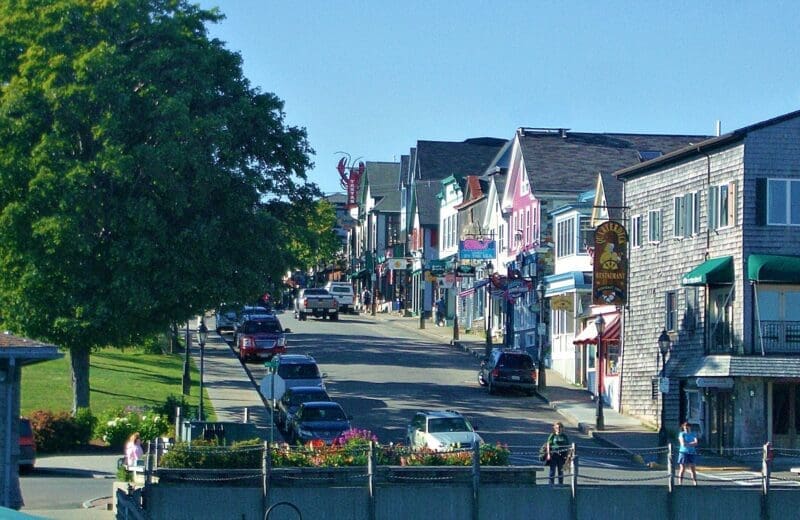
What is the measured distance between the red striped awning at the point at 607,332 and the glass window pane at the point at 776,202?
1057cm

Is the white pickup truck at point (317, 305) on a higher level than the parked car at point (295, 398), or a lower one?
higher

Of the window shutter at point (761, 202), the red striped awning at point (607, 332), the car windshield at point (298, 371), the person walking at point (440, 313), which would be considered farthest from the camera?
the person walking at point (440, 313)

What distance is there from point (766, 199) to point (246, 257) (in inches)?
633

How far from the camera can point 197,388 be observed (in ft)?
169

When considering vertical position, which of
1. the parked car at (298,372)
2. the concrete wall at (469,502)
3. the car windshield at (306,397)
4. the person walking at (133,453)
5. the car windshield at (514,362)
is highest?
the car windshield at (514,362)

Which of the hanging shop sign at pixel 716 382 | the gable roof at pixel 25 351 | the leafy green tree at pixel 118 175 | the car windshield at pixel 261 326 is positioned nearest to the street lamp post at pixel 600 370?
the hanging shop sign at pixel 716 382

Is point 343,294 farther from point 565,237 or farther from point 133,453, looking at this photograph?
point 133,453

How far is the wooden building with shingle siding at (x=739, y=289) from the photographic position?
3931cm

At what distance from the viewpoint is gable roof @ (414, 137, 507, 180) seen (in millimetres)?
96750

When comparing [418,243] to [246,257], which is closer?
[246,257]

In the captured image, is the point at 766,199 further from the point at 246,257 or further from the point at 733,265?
the point at 246,257

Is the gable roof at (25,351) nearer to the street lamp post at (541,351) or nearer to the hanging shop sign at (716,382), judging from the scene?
the hanging shop sign at (716,382)

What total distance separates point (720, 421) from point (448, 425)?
31.6ft

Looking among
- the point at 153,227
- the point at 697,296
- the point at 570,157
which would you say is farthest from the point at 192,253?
the point at 570,157
